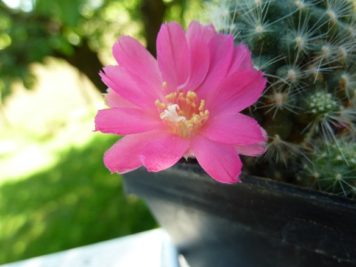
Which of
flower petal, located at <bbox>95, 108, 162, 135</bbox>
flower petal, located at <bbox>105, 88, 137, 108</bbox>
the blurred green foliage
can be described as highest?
the blurred green foliage

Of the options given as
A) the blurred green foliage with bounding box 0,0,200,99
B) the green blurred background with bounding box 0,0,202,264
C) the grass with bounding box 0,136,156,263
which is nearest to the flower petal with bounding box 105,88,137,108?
the green blurred background with bounding box 0,0,202,264

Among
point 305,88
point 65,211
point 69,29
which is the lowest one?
point 65,211

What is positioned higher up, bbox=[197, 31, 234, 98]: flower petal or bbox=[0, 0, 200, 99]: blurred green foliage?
bbox=[0, 0, 200, 99]: blurred green foliage

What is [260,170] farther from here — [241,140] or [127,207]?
[127,207]

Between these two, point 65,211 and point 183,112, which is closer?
point 183,112

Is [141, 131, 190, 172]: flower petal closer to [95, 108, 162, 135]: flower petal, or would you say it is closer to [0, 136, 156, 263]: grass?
[95, 108, 162, 135]: flower petal

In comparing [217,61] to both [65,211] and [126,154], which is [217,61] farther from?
[65,211]

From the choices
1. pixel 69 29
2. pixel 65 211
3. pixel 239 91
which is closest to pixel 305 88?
pixel 239 91

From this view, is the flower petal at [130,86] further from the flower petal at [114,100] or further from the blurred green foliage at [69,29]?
the blurred green foliage at [69,29]
